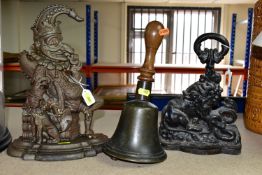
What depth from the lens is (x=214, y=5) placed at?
13.6ft

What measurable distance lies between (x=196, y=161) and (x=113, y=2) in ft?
11.9

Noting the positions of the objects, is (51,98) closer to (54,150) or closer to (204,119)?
(54,150)

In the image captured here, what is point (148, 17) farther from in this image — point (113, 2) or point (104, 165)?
point (104, 165)

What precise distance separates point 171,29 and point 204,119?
3.52 metres

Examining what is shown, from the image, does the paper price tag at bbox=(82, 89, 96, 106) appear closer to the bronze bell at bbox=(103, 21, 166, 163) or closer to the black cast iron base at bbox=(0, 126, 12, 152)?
the bronze bell at bbox=(103, 21, 166, 163)

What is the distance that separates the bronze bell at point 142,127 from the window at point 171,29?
11.3 ft

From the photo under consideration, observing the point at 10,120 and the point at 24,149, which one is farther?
the point at 10,120

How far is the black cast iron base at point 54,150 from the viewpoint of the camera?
667 millimetres

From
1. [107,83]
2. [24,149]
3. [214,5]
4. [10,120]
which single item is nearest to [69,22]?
[107,83]

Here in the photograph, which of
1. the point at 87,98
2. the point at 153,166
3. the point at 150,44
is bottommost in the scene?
the point at 153,166

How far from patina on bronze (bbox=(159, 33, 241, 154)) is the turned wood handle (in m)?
0.12

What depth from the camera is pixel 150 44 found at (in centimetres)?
68

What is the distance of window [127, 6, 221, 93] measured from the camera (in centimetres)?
416

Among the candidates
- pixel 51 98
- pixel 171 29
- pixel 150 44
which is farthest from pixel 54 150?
pixel 171 29
